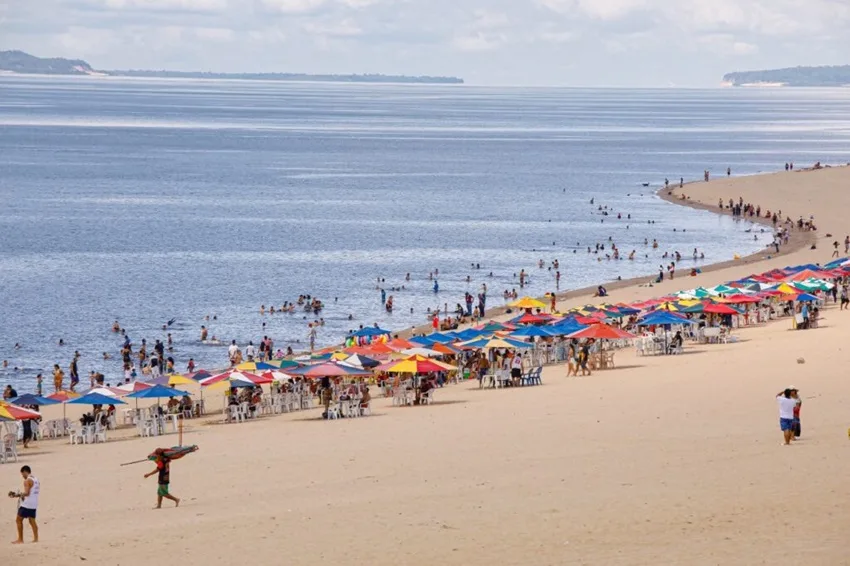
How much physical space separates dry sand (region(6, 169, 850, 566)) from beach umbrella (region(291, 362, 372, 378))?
1.08 m

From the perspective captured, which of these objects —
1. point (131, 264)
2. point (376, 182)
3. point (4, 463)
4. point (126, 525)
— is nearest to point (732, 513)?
point (126, 525)

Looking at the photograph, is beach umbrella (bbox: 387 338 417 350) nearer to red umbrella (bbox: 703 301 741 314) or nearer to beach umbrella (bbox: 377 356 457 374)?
beach umbrella (bbox: 377 356 457 374)

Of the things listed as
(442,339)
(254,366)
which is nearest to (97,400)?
(254,366)

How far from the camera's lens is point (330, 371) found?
30594mm

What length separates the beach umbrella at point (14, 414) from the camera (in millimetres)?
26391

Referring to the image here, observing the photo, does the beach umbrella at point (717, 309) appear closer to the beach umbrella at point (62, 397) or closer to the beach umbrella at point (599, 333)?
the beach umbrella at point (599, 333)

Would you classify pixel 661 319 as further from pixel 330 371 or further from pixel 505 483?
pixel 505 483

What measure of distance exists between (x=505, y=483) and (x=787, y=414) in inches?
191

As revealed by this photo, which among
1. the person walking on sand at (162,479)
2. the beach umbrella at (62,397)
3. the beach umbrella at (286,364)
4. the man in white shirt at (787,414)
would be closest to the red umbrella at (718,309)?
the beach umbrella at (286,364)

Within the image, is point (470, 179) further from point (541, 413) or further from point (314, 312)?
point (541, 413)

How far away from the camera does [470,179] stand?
131 meters

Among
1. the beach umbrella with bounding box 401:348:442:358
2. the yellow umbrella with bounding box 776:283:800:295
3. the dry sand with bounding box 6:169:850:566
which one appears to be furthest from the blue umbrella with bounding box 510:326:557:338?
the yellow umbrella with bounding box 776:283:800:295

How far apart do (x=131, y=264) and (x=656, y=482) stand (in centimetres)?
5647

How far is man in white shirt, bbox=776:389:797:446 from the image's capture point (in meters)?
21.1
